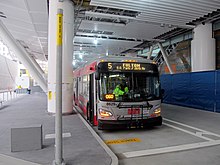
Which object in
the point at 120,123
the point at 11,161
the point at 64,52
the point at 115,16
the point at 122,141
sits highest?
the point at 115,16

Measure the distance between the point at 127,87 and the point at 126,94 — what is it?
27 centimetres

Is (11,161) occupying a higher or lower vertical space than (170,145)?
higher

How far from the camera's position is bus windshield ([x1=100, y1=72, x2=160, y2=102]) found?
266 inches

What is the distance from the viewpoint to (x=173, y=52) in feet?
70.8

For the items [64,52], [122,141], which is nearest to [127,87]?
[122,141]

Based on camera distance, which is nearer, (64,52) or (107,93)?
(107,93)

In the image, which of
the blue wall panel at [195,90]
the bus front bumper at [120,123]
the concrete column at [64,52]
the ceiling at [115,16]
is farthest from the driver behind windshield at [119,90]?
the blue wall panel at [195,90]

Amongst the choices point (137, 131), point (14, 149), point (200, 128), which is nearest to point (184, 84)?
point (200, 128)

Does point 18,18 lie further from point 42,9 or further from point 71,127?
point 71,127

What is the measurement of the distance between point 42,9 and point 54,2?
5.84 ft

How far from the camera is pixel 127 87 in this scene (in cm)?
689

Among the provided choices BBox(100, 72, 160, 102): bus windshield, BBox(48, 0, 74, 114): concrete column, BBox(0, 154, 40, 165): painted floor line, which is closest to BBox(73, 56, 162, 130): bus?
BBox(100, 72, 160, 102): bus windshield

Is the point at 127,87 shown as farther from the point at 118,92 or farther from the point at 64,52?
the point at 64,52

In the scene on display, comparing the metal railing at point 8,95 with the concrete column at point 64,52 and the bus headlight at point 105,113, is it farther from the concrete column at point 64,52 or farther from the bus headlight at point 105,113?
the bus headlight at point 105,113
